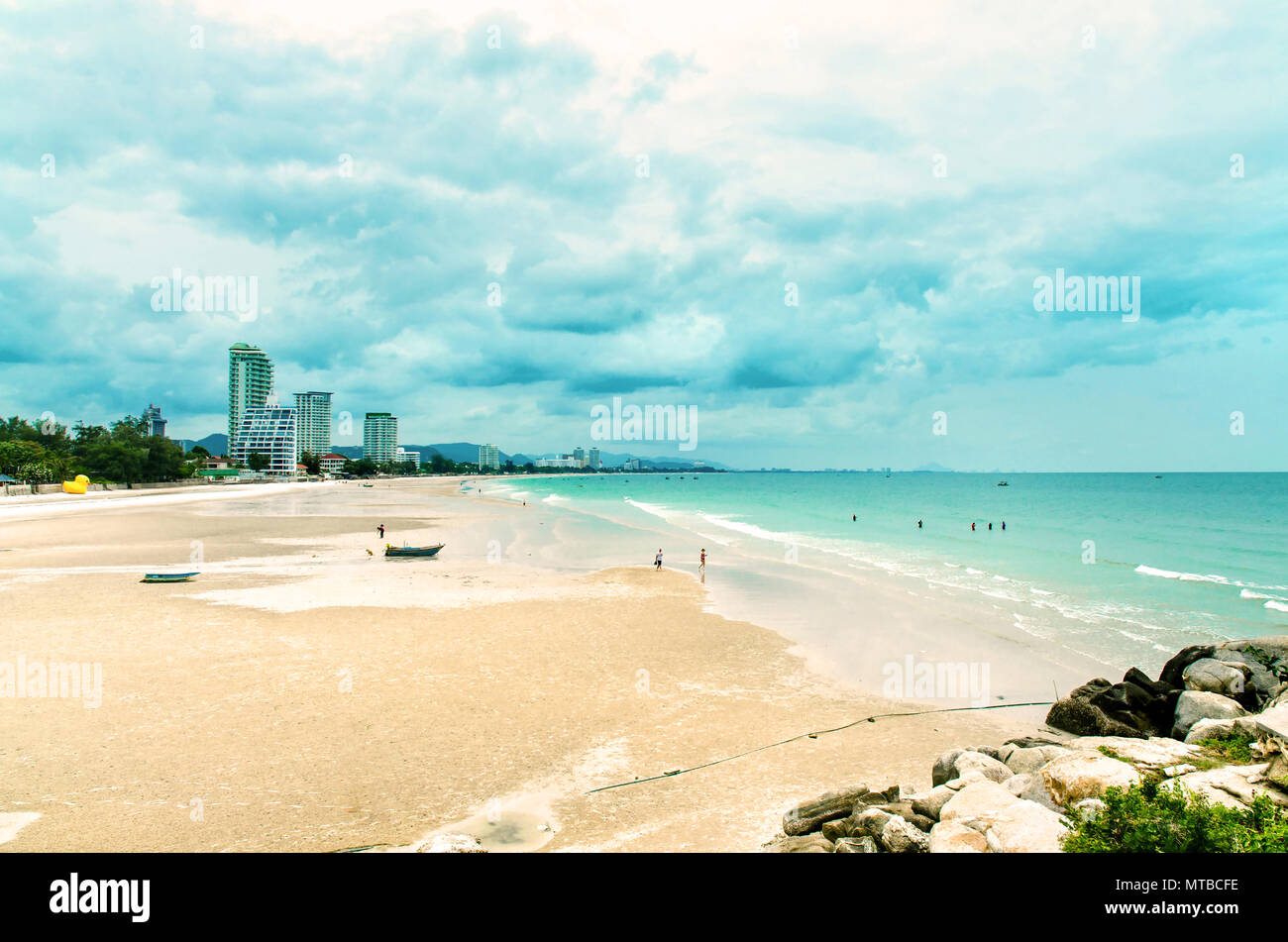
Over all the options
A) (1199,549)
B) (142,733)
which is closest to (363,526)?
(142,733)

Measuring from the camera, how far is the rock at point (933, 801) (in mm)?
7492

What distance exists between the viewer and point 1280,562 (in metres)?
36.4

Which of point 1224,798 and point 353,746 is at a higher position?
point 1224,798

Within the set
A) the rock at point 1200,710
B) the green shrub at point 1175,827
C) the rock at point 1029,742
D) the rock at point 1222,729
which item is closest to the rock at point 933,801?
the green shrub at point 1175,827

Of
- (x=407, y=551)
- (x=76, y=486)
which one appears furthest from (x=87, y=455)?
(x=407, y=551)

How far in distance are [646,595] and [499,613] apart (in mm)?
6072

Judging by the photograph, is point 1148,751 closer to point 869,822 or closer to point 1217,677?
point 869,822

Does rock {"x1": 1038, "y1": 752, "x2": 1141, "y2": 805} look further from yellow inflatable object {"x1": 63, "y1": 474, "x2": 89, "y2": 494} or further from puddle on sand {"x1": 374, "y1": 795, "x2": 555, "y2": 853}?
yellow inflatable object {"x1": 63, "y1": 474, "x2": 89, "y2": 494}

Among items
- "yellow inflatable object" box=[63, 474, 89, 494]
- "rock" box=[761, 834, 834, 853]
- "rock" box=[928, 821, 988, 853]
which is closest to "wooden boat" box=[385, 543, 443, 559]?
"rock" box=[761, 834, 834, 853]

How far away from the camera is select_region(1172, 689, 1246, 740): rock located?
1016 centimetres

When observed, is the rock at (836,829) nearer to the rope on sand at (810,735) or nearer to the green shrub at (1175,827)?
the green shrub at (1175,827)

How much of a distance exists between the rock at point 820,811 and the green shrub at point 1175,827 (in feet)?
8.19

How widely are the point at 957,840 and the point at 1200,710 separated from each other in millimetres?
7072
